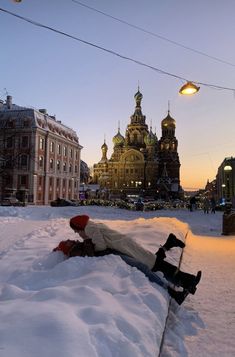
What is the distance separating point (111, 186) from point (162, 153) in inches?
728

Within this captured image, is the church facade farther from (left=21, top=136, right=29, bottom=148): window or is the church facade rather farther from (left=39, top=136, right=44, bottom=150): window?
(left=21, top=136, right=29, bottom=148): window

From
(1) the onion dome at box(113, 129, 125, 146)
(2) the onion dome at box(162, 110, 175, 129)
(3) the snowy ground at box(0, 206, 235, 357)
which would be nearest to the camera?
(3) the snowy ground at box(0, 206, 235, 357)

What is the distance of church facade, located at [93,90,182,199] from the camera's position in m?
117

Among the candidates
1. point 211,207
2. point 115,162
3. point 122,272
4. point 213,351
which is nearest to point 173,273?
point 122,272

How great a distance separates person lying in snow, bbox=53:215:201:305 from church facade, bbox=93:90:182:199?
10828 cm

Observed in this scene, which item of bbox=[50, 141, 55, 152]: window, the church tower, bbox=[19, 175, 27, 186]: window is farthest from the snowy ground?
the church tower

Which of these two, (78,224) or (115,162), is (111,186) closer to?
(115,162)

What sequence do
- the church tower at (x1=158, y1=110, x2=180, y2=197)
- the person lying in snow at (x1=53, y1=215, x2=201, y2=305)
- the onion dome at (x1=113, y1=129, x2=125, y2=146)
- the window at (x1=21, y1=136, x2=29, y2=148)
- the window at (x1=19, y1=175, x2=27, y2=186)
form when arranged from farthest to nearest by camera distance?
the onion dome at (x1=113, y1=129, x2=125, y2=146) < the church tower at (x1=158, y1=110, x2=180, y2=197) < the window at (x1=19, y1=175, x2=27, y2=186) < the window at (x1=21, y1=136, x2=29, y2=148) < the person lying in snow at (x1=53, y1=215, x2=201, y2=305)

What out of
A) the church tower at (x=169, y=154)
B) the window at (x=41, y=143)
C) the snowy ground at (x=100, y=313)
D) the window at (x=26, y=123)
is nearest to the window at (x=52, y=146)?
the window at (x=41, y=143)

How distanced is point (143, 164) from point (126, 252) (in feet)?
366

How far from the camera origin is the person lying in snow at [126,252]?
5.83 meters

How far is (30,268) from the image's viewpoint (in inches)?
246

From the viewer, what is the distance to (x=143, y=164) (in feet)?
384

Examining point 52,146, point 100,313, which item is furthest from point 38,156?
point 100,313
